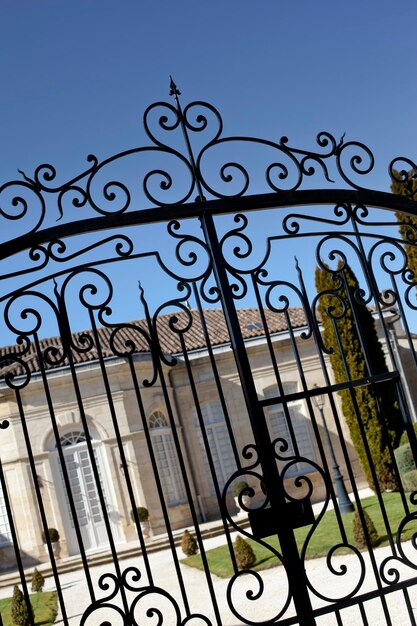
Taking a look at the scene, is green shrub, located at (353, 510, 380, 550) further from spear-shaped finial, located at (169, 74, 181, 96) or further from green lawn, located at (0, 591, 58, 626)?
spear-shaped finial, located at (169, 74, 181, 96)

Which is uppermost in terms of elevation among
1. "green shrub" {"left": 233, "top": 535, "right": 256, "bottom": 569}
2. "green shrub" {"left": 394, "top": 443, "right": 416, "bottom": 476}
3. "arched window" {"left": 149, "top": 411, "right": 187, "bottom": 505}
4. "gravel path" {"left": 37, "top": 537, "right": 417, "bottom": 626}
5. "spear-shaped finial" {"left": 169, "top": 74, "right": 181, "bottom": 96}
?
"spear-shaped finial" {"left": 169, "top": 74, "right": 181, "bottom": 96}

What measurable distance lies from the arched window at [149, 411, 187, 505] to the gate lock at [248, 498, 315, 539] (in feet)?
47.8

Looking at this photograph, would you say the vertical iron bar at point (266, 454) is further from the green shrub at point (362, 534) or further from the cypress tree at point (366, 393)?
the cypress tree at point (366, 393)

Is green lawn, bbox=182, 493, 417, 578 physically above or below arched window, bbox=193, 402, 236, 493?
below

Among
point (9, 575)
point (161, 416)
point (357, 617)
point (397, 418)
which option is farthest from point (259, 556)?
point (161, 416)

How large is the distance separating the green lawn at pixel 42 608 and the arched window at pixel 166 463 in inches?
224

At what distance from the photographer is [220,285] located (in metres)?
3.70

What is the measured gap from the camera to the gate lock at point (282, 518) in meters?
3.46

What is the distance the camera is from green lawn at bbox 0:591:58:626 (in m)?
9.72

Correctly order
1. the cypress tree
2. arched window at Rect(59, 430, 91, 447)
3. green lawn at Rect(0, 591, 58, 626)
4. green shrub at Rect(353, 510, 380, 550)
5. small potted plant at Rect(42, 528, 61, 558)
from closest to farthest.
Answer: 1. green shrub at Rect(353, 510, 380, 550)
2. green lawn at Rect(0, 591, 58, 626)
3. the cypress tree
4. small potted plant at Rect(42, 528, 61, 558)
5. arched window at Rect(59, 430, 91, 447)

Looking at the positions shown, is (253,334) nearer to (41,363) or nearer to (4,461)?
(4,461)

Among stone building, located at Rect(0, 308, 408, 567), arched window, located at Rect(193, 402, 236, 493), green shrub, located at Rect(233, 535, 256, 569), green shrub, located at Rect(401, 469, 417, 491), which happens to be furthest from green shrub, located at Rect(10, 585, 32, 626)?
arched window, located at Rect(193, 402, 236, 493)

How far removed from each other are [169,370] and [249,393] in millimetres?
15328

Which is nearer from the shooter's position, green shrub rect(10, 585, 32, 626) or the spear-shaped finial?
the spear-shaped finial
